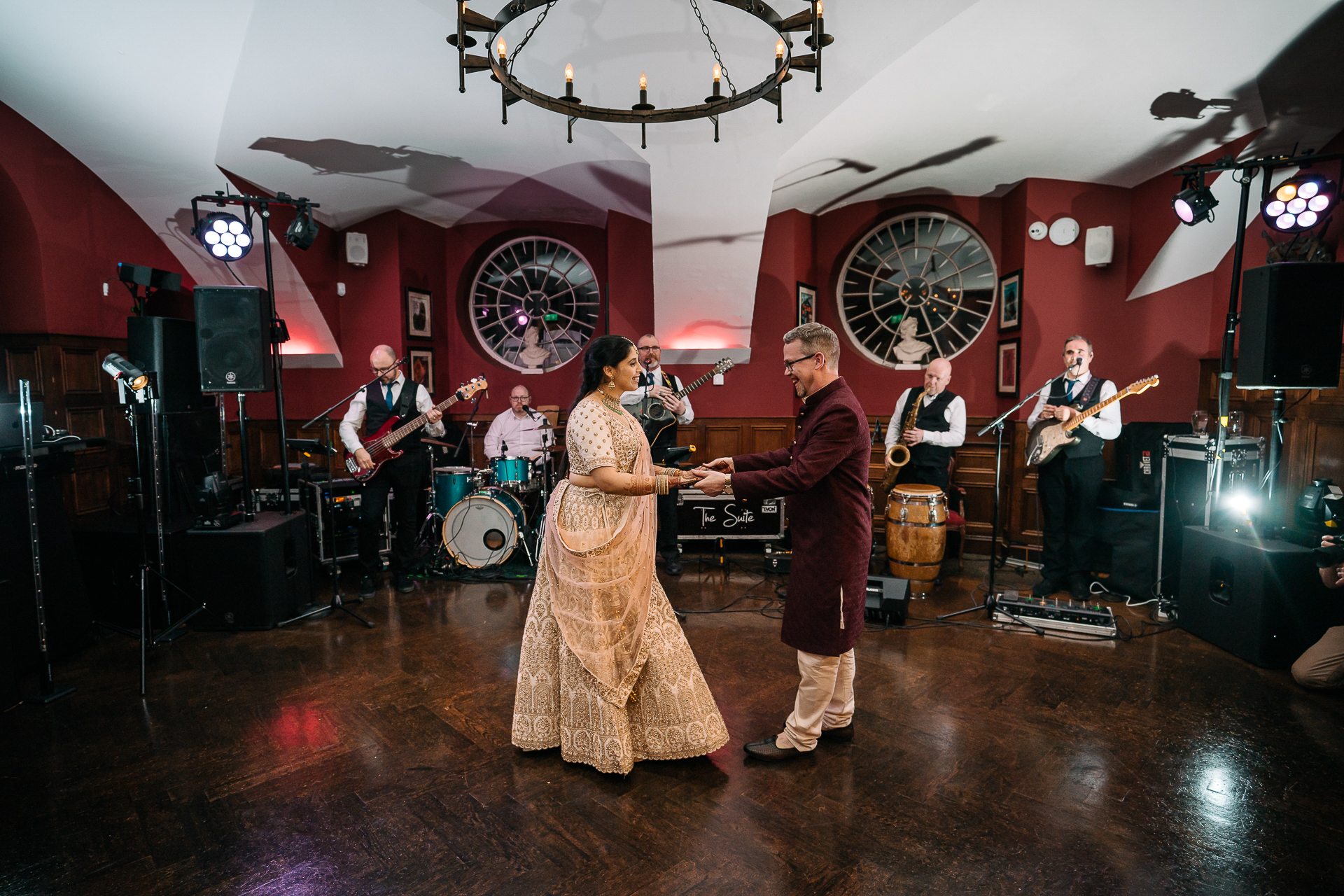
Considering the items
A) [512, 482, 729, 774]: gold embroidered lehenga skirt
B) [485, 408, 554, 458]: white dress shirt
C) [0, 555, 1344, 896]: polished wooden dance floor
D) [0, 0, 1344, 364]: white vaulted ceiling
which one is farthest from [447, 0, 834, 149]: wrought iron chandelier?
[485, 408, 554, 458]: white dress shirt

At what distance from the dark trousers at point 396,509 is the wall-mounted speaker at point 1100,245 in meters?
5.69

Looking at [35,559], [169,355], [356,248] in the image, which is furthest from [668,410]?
[356,248]

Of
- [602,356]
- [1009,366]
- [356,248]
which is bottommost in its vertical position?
[602,356]

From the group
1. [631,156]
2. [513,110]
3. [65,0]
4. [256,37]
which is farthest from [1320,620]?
[65,0]

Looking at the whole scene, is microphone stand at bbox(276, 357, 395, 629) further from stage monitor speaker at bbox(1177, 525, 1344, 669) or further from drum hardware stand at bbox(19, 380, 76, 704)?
stage monitor speaker at bbox(1177, 525, 1344, 669)

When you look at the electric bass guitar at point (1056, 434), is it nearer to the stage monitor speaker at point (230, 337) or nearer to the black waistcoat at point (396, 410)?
the black waistcoat at point (396, 410)

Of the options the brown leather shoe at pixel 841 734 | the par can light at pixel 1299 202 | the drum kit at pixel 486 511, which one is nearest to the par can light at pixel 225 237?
the drum kit at pixel 486 511

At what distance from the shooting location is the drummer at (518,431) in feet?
21.3

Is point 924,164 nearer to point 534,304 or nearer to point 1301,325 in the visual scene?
point 1301,325

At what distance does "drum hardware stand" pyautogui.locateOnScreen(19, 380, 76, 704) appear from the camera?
A: 3227 millimetres

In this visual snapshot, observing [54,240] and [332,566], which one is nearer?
[332,566]

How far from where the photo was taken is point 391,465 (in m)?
5.09

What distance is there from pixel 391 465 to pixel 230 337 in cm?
135

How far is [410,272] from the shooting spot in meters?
7.24
